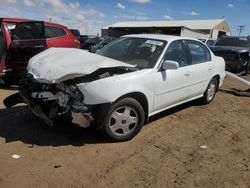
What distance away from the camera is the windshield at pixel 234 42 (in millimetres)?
13851

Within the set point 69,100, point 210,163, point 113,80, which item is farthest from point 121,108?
point 210,163

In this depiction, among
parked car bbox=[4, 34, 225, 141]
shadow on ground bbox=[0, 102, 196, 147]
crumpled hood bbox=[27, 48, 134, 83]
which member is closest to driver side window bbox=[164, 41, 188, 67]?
parked car bbox=[4, 34, 225, 141]

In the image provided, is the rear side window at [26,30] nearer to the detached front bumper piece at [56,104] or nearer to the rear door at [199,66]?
the detached front bumper piece at [56,104]

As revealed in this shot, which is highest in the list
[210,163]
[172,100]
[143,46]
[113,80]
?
[143,46]

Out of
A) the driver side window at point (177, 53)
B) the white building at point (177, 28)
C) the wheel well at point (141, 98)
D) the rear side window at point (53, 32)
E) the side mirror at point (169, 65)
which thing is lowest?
the wheel well at point (141, 98)

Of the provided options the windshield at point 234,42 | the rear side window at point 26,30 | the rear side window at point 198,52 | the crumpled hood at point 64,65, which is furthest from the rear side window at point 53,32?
the windshield at point 234,42

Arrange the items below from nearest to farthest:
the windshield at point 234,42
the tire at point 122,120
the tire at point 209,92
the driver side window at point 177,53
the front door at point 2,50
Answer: the tire at point 122,120, the driver side window at point 177,53, the tire at point 209,92, the front door at point 2,50, the windshield at point 234,42

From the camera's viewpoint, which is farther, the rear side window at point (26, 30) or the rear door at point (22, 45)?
the rear side window at point (26, 30)

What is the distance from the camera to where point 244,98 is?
873 centimetres

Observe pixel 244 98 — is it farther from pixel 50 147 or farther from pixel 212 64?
pixel 50 147

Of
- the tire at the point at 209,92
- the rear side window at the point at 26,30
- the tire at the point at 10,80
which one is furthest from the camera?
the tire at the point at 10,80

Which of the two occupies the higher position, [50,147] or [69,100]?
[69,100]

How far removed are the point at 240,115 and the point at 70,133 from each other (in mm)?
3810

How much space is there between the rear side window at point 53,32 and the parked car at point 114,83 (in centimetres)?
299
